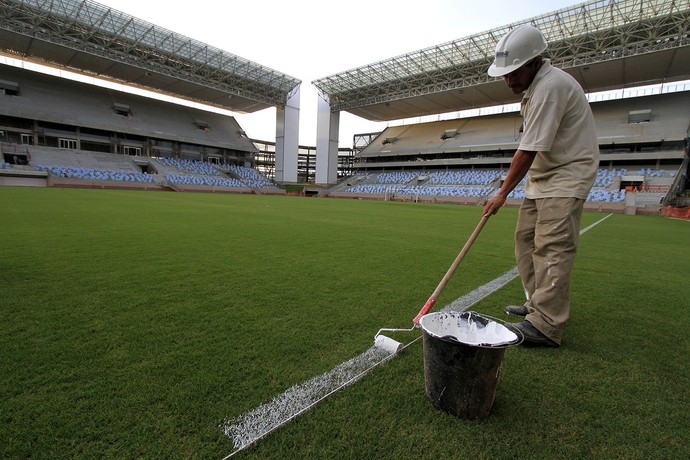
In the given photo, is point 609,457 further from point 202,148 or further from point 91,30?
point 202,148

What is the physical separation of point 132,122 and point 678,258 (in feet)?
160

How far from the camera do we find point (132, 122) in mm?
40250

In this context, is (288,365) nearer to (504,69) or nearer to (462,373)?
(462,373)

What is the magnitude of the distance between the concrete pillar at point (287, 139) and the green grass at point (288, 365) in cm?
4265

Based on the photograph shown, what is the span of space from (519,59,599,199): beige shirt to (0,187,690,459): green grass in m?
1.09

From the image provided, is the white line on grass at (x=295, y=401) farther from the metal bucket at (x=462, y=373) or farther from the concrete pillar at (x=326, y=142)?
the concrete pillar at (x=326, y=142)

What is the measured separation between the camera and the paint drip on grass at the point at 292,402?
129cm

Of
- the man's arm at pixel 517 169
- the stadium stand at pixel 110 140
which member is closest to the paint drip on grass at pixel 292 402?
the man's arm at pixel 517 169

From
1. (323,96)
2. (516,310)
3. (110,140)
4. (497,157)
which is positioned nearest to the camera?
(516,310)

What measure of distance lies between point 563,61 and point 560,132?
→ 33.8m

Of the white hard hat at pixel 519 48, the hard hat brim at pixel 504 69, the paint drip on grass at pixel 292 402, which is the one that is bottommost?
the paint drip on grass at pixel 292 402

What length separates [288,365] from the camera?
1.79 m

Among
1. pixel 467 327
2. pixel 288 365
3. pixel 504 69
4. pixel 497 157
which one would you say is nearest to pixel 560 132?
pixel 504 69

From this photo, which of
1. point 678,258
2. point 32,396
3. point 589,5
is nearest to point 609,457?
point 32,396
